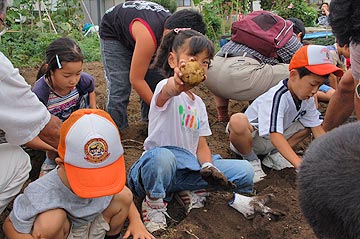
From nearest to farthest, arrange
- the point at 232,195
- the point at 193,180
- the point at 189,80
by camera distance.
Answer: the point at 189,80
the point at 193,180
the point at 232,195

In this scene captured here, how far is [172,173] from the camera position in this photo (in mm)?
2627

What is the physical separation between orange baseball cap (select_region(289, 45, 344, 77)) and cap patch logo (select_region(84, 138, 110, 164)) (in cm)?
156

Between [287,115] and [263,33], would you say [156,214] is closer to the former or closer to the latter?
[287,115]

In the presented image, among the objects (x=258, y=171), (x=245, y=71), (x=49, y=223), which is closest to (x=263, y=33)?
(x=245, y=71)

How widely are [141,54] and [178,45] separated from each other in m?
0.53

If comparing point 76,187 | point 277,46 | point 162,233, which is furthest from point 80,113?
point 277,46

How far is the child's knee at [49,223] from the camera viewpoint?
218 cm

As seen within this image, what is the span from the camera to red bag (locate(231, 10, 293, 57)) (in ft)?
13.8

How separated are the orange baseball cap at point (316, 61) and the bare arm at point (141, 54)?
93 centimetres

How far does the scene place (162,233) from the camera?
2551mm

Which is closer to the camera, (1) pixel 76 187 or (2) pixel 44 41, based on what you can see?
(1) pixel 76 187

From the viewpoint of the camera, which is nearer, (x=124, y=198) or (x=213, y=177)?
(x=124, y=198)

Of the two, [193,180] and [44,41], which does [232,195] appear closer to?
[193,180]

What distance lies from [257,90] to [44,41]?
4247mm
